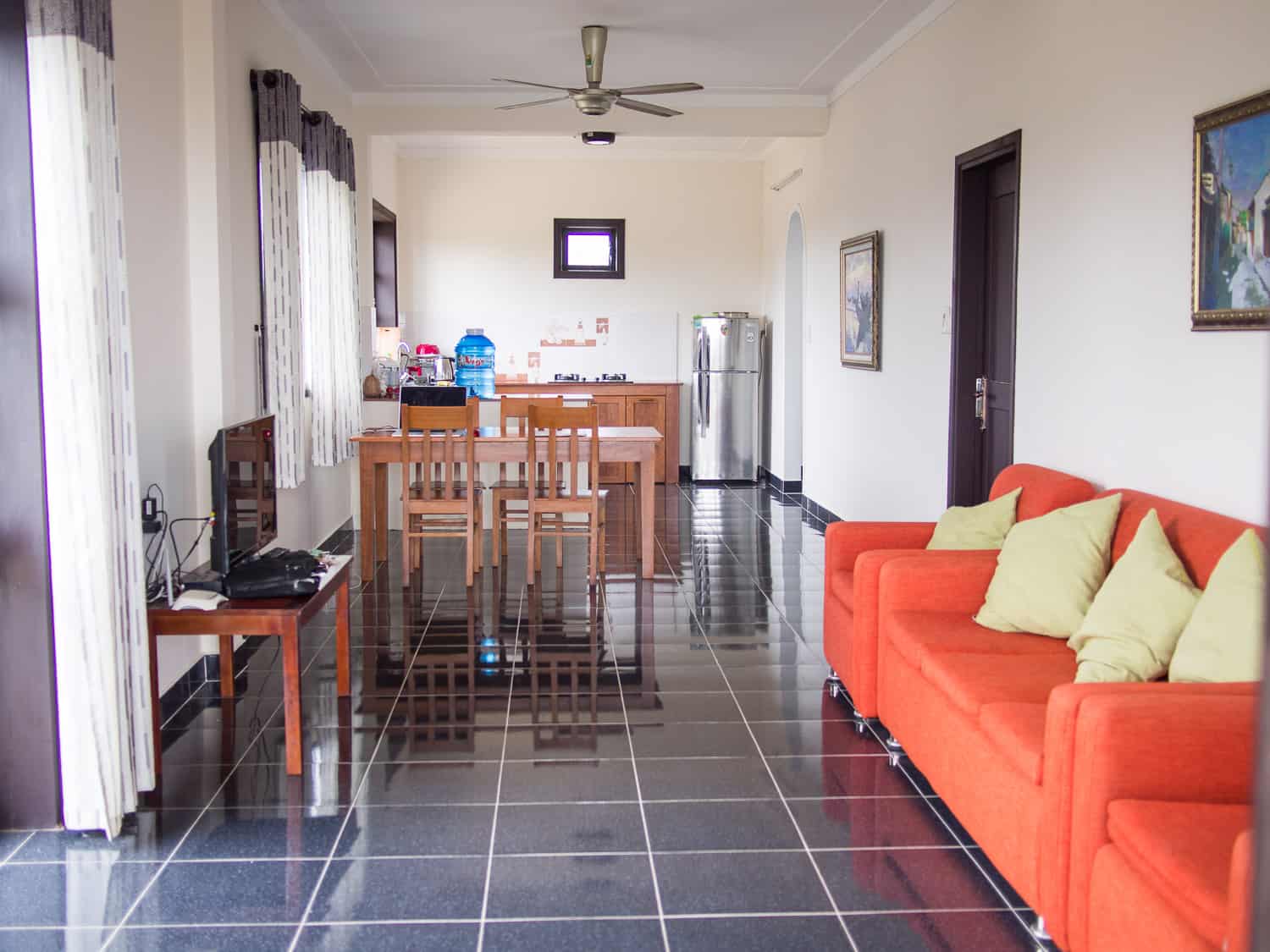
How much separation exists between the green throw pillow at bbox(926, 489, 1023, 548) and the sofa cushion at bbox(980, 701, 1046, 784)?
123 cm

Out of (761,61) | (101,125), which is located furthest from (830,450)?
(101,125)

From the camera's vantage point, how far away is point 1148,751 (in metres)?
2.27

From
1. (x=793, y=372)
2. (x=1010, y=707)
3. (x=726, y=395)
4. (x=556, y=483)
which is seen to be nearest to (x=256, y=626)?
(x=1010, y=707)

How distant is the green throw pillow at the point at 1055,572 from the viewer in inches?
134

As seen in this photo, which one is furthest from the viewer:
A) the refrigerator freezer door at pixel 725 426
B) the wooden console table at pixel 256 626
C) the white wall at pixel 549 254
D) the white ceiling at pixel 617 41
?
the white wall at pixel 549 254

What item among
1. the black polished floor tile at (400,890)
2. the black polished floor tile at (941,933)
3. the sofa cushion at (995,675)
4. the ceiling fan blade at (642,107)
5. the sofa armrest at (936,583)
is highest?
the ceiling fan blade at (642,107)

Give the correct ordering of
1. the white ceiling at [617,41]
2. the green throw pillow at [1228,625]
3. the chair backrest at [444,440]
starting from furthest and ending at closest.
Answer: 1. the chair backrest at [444,440]
2. the white ceiling at [617,41]
3. the green throw pillow at [1228,625]

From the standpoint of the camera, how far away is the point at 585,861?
2.99 metres

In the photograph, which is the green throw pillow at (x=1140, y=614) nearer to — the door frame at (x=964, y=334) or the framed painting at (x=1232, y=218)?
the framed painting at (x=1232, y=218)

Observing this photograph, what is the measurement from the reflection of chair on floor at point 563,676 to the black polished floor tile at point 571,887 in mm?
861

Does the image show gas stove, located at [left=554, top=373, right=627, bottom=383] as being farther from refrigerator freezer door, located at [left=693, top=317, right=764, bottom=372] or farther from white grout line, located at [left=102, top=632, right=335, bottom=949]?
white grout line, located at [left=102, top=632, right=335, bottom=949]

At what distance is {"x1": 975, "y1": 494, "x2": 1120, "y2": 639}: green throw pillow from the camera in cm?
341

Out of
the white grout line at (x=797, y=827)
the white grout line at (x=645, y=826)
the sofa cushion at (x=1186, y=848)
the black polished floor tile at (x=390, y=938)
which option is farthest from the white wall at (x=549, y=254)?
the sofa cushion at (x=1186, y=848)

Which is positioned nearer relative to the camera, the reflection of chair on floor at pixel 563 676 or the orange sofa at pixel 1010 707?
the orange sofa at pixel 1010 707
